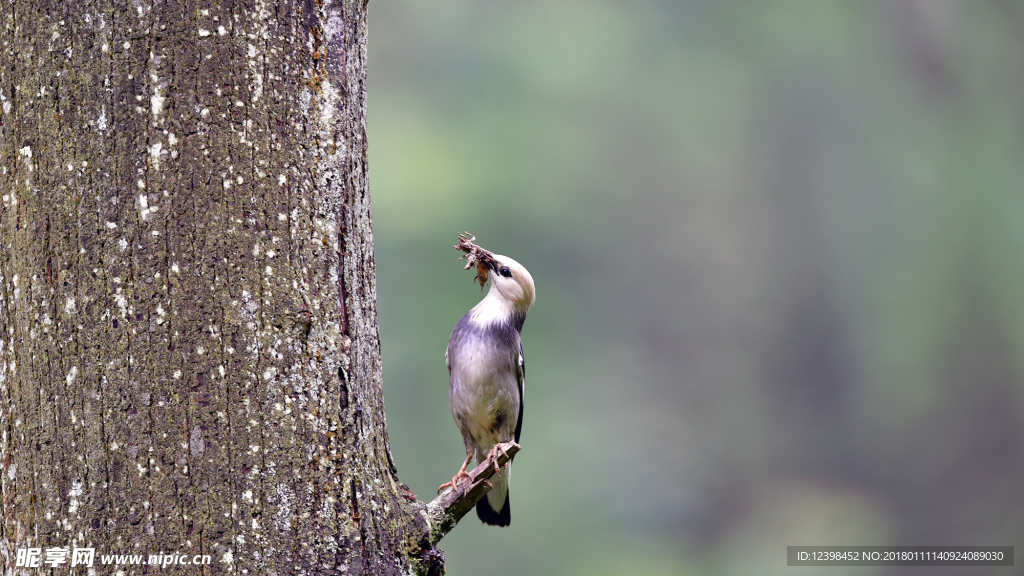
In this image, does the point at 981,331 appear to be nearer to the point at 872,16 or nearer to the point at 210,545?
the point at 872,16

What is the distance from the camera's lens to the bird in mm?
3729

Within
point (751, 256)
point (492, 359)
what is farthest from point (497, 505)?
point (751, 256)

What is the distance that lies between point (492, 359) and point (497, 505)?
2.62ft

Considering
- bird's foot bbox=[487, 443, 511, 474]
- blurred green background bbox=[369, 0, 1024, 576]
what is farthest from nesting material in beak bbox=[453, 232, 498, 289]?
blurred green background bbox=[369, 0, 1024, 576]

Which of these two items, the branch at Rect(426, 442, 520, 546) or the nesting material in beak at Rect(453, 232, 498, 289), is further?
the nesting material in beak at Rect(453, 232, 498, 289)

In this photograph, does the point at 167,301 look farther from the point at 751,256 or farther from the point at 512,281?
the point at 751,256

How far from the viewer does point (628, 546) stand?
11.9 meters

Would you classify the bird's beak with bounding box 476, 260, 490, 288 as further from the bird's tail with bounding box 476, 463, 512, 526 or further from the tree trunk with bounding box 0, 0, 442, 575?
the tree trunk with bounding box 0, 0, 442, 575

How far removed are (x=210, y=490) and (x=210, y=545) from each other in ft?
0.32

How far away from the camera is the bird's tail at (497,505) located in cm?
396

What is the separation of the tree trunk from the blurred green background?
9.97 meters

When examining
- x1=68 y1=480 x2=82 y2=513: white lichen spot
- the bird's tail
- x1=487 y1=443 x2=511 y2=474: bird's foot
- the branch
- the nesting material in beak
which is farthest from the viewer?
the bird's tail

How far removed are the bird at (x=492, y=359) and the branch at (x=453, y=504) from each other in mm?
1750

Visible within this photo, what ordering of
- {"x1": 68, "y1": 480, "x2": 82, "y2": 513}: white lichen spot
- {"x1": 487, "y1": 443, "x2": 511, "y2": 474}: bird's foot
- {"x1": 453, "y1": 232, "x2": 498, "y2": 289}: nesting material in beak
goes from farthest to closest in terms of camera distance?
{"x1": 453, "y1": 232, "x2": 498, "y2": 289}: nesting material in beak → {"x1": 487, "y1": 443, "x2": 511, "y2": 474}: bird's foot → {"x1": 68, "y1": 480, "x2": 82, "y2": 513}: white lichen spot
